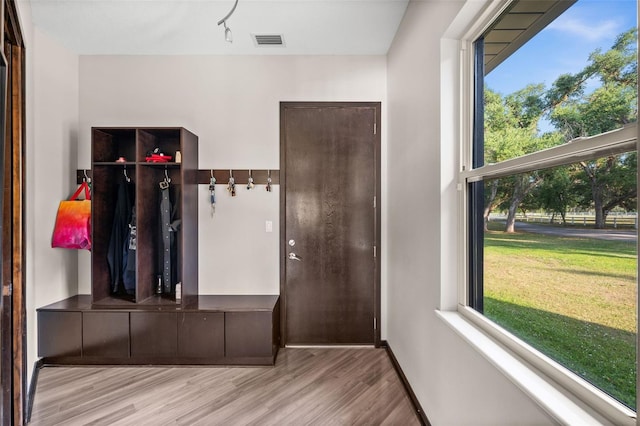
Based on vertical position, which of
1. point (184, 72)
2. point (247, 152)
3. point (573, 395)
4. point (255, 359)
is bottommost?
point (255, 359)

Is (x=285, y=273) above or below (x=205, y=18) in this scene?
below

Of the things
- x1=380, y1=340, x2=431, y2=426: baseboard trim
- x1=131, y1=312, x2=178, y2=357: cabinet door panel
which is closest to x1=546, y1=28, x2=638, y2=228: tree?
x1=380, y1=340, x2=431, y2=426: baseboard trim

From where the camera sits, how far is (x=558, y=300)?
1.18m

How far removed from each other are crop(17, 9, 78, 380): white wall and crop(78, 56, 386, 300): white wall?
0.11 m

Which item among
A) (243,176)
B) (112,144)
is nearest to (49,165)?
(112,144)

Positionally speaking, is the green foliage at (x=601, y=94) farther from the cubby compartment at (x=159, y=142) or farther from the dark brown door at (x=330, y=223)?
the cubby compartment at (x=159, y=142)

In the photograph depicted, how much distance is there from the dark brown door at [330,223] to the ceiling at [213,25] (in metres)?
0.57

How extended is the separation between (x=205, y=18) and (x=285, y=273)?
2342mm

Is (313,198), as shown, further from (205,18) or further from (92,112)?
(92,112)

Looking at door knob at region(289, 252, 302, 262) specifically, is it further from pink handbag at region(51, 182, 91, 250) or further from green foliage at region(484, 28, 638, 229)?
green foliage at region(484, 28, 638, 229)

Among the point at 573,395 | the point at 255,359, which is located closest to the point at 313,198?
the point at 255,359

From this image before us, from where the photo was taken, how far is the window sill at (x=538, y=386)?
92 cm

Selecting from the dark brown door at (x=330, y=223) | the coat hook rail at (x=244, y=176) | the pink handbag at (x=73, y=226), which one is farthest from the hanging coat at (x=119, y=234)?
the dark brown door at (x=330, y=223)

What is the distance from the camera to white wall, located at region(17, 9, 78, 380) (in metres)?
2.71
